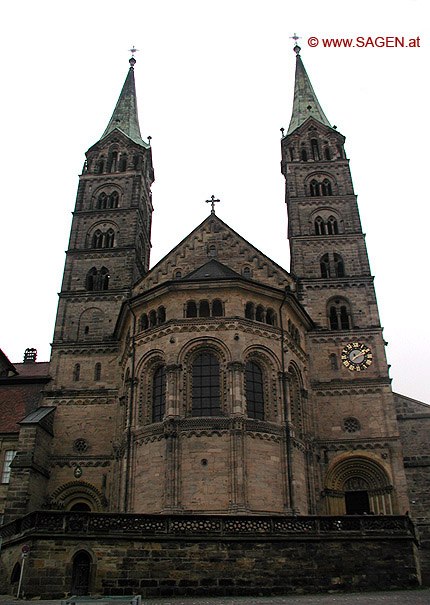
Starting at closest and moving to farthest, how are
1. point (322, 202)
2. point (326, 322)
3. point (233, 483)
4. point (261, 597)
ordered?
1. point (261, 597)
2. point (233, 483)
3. point (326, 322)
4. point (322, 202)

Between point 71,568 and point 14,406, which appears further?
point 14,406

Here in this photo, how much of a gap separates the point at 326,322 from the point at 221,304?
28.0 feet

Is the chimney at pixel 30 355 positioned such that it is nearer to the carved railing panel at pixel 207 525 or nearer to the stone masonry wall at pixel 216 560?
the carved railing panel at pixel 207 525

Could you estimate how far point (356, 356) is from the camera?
111ft

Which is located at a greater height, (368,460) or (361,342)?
(361,342)

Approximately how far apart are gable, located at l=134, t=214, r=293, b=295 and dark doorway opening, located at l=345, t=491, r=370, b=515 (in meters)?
12.0

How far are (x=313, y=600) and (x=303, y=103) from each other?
4060 cm

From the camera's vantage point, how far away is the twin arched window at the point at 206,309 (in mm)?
29422

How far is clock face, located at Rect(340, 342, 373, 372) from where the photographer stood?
33.4 meters

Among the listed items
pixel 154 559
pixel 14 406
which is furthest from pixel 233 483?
pixel 14 406

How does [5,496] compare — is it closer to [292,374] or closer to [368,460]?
[292,374]

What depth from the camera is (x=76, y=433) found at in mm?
32750

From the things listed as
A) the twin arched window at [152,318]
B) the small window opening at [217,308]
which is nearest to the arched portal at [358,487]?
the small window opening at [217,308]

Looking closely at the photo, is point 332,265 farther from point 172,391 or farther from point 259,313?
point 172,391
